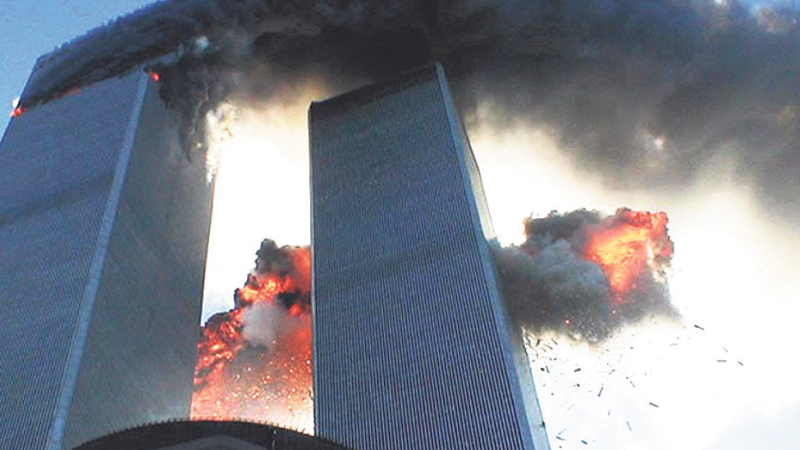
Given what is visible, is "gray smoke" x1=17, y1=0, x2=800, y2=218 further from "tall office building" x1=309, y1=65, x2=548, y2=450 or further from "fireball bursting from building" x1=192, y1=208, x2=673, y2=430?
"fireball bursting from building" x1=192, y1=208, x2=673, y2=430

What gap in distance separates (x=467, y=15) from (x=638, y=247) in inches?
1558

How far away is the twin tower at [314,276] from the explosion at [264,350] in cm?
459

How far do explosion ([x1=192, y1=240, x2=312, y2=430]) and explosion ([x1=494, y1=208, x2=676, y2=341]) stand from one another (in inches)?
914

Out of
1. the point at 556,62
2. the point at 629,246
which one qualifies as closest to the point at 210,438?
the point at 629,246

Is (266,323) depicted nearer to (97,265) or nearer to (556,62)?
(97,265)

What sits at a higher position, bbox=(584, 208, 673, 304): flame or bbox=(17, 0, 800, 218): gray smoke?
bbox=(17, 0, 800, 218): gray smoke

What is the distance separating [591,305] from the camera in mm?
80500

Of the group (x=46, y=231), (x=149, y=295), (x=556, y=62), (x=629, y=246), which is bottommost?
(x=629, y=246)

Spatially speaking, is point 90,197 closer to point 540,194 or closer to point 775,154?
point 540,194

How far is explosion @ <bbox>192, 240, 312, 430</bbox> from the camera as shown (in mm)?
85331

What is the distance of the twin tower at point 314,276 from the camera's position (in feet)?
221

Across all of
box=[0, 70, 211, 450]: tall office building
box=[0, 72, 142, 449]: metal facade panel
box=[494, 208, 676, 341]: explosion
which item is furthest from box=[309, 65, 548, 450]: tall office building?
box=[0, 72, 142, 449]: metal facade panel

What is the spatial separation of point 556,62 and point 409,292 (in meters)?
46.7

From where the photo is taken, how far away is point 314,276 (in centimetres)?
8462
